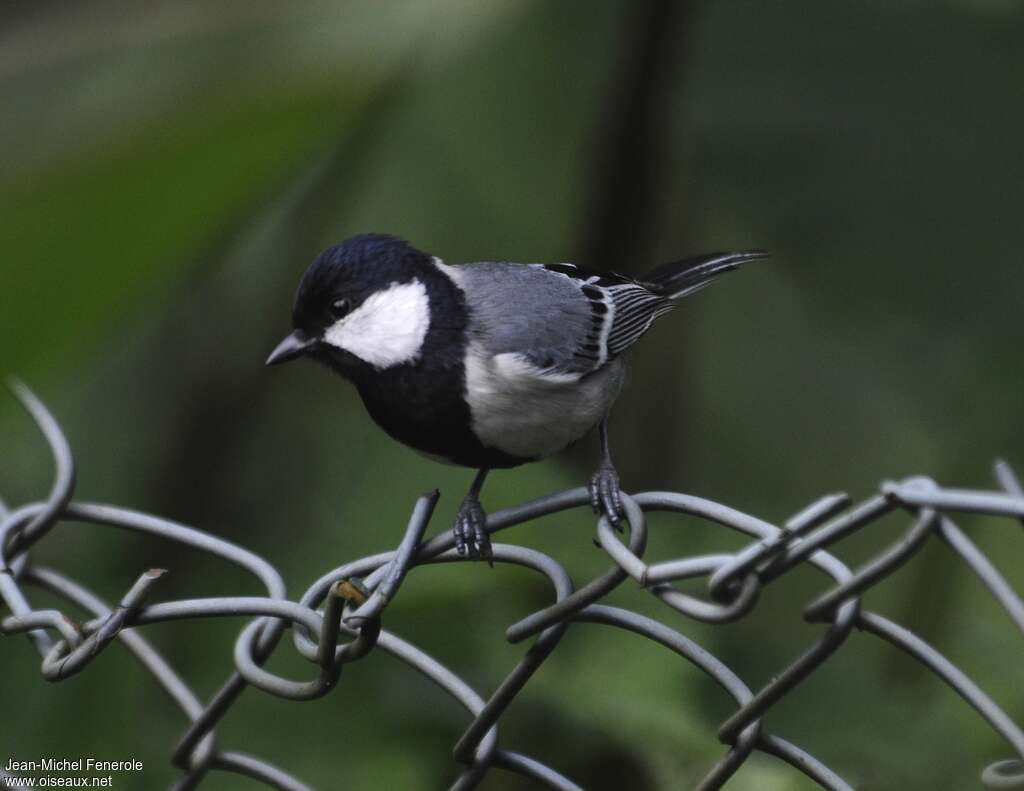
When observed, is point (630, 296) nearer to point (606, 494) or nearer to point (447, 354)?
point (447, 354)

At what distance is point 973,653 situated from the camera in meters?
2.19

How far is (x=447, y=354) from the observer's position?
5.66ft

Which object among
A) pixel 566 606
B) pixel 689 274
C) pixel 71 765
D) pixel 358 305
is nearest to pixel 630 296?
pixel 689 274

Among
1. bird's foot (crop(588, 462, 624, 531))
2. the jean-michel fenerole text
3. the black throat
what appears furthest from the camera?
the jean-michel fenerole text

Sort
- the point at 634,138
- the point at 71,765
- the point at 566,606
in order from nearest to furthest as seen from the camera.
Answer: the point at 566,606 → the point at 71,765 → the point at 634,138

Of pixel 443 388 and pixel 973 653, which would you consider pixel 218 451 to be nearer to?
pixel 443 388

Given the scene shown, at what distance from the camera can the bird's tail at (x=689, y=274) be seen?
2.20 m

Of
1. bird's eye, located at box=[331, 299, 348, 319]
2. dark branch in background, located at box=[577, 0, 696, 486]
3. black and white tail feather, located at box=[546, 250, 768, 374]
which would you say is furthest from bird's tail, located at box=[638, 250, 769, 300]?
bird's eye, located at box=[331, 299, 348, 319]

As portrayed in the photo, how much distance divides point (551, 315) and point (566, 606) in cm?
86

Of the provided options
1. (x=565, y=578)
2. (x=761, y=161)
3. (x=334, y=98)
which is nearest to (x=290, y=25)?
(x=334, y=98)

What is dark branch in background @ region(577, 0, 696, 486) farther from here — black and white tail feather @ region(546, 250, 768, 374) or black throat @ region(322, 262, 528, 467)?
black throat @ region(322, 262, 528, 467)

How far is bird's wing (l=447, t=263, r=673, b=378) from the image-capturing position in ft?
5.78

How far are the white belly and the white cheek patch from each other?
9 cm

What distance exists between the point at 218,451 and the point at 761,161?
1.49 metres
